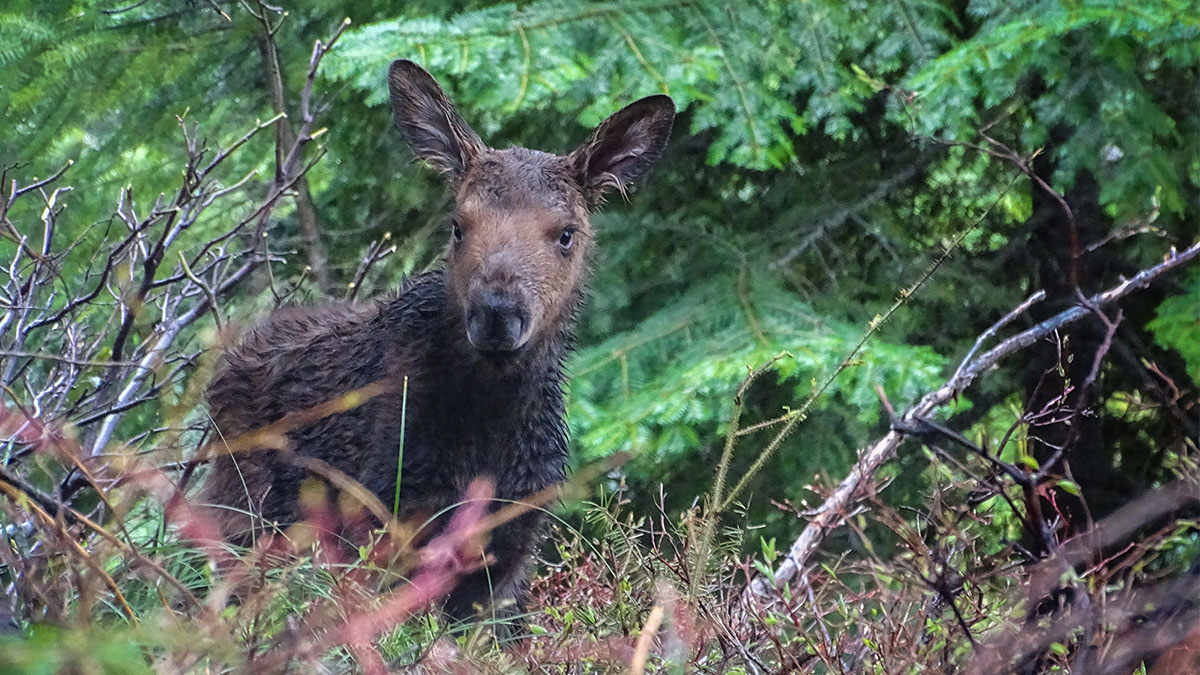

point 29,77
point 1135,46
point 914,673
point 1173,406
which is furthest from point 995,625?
point 29,77

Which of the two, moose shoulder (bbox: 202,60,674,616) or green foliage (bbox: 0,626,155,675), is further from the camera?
moose shoulder (bbox: 202,60,674,616)

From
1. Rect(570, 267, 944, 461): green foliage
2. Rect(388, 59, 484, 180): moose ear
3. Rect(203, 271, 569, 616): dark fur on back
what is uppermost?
Rect(388, 59, 484, 180): moose ear

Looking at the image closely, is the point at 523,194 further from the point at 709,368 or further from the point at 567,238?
the point at 709,368

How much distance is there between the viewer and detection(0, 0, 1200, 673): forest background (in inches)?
130

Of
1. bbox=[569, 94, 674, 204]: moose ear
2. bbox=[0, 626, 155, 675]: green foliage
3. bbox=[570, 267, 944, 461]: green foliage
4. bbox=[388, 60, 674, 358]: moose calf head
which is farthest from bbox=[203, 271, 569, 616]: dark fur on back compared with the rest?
bbox=[0, 626, 155, 675]: green foliage

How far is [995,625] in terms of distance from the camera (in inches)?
101

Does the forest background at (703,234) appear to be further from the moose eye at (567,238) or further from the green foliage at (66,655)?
the green foliage at (66,655)

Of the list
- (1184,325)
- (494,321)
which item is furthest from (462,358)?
(1184,325)

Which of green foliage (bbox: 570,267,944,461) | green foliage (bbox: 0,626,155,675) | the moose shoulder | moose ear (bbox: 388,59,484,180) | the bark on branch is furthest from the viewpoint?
green foliage (bbox: 570,267,944,461)

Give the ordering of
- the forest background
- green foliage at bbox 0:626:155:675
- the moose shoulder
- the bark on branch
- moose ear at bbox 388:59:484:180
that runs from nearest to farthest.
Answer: green foliage at bbox 0:626:155:675, the bark on branch, the forest background, the moose shoulder, moose ear at bbox 388:59:484:180

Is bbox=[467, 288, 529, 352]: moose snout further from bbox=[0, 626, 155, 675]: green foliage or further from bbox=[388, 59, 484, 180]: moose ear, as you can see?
bbox=[0, 626, 155, 675]: green foliage

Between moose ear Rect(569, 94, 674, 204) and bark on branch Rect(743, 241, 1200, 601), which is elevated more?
moose ear Rect(569, 94, 674, 204)

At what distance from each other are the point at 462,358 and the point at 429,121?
33.3 inches

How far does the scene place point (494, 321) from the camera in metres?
3.36
